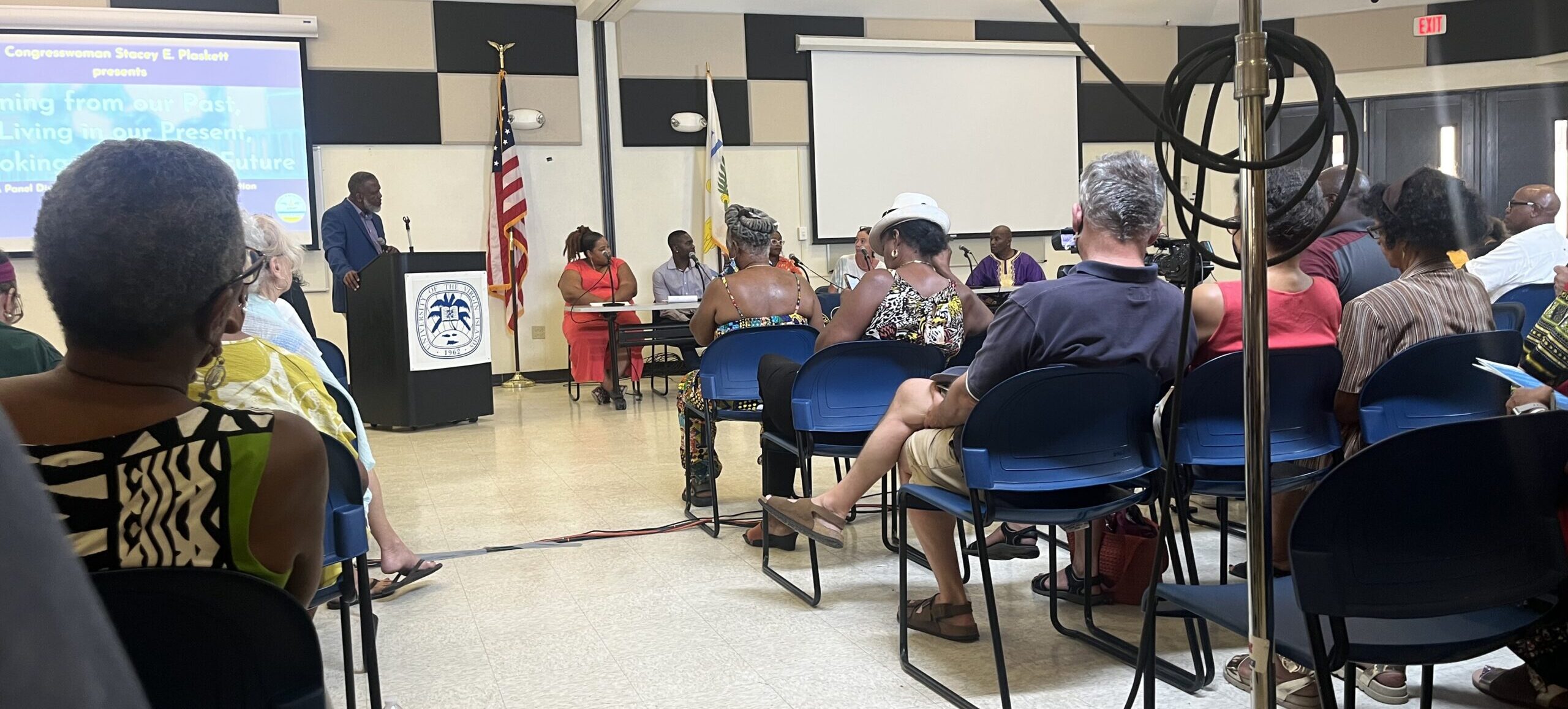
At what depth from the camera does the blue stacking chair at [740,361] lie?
12.4ft

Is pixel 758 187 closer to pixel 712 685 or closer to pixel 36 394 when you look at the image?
pixel 712 685

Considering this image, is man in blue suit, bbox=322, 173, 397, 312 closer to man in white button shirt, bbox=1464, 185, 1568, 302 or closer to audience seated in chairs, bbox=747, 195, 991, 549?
audience seated in chairs, bbox=747, 195, 991, 549

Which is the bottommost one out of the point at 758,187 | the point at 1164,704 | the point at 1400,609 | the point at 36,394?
the point at 1164,704

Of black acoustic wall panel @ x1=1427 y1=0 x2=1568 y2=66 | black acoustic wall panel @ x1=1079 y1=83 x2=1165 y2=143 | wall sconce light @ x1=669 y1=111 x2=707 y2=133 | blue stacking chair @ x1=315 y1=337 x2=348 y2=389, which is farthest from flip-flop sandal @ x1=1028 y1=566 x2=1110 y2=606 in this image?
black acoustic wall panel @ x1=1079 y1=83 x2=1165 y2=143

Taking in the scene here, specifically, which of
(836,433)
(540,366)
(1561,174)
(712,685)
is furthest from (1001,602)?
(540,366)

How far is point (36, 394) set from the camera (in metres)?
1.16

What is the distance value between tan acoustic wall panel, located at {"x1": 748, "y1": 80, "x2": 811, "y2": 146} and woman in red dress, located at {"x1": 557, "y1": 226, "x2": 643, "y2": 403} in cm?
210

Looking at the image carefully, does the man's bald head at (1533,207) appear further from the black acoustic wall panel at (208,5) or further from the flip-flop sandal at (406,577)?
the black acoustic wall panel at (208,5)

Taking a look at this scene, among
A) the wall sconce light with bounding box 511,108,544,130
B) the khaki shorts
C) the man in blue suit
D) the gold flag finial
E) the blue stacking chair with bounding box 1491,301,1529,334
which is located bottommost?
the khaki shorts

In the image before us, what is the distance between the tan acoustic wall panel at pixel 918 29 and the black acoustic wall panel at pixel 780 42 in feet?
0.92

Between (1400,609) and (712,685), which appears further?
(712,685)

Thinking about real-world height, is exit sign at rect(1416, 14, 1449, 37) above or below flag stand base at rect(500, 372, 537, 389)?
above

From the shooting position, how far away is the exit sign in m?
5.34

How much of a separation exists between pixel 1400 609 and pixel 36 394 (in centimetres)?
166
